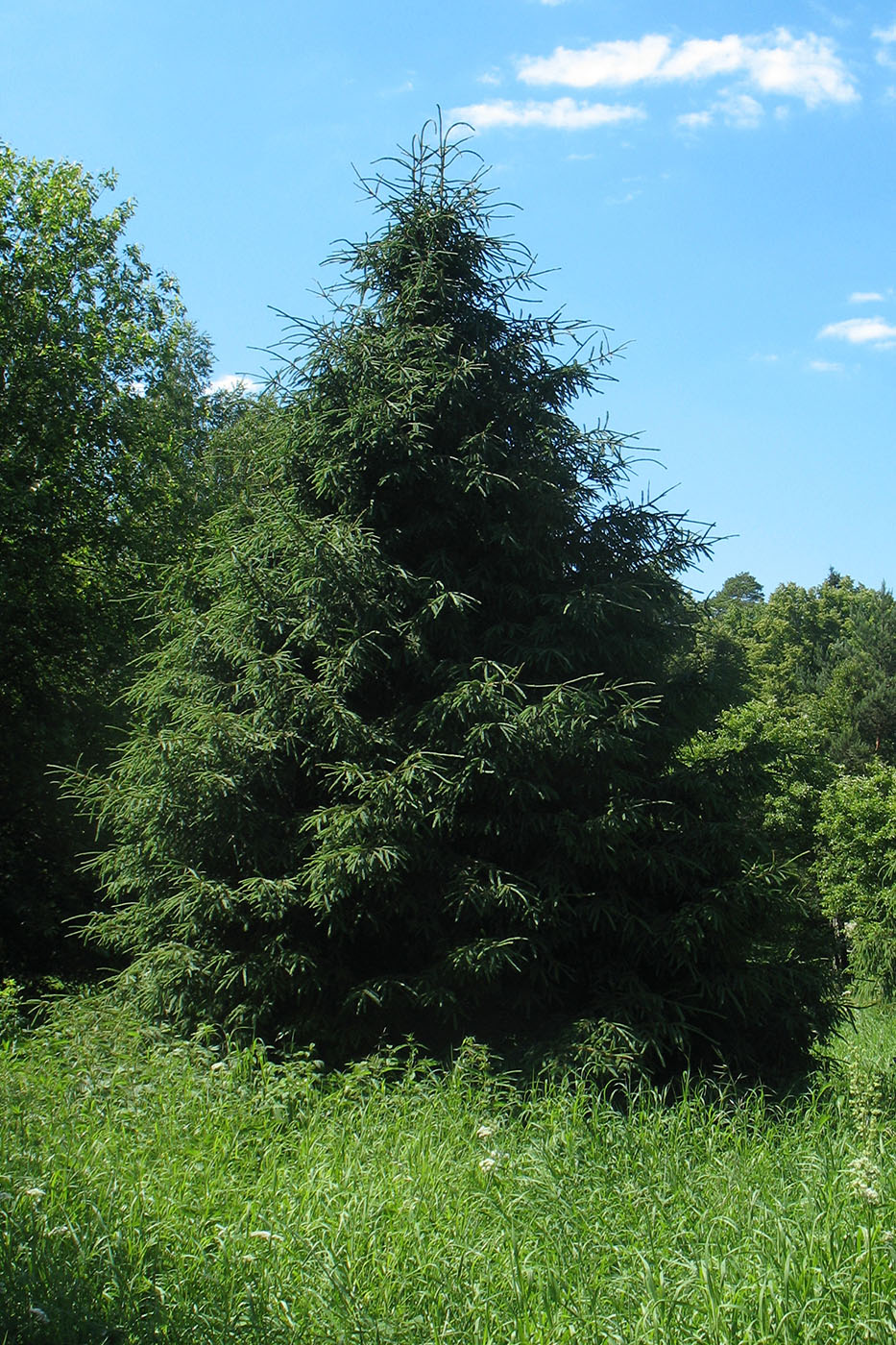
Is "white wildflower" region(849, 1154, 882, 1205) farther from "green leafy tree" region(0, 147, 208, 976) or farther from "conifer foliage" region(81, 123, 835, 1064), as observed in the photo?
"green leafy tree" region(0, 147, 208, 976)

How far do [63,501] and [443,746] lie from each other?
11.8 m

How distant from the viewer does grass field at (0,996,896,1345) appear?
11.4ft

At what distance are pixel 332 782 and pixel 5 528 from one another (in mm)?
10672

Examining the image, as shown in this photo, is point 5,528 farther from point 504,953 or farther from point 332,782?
point 504,953

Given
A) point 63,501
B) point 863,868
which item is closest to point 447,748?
point 63,501

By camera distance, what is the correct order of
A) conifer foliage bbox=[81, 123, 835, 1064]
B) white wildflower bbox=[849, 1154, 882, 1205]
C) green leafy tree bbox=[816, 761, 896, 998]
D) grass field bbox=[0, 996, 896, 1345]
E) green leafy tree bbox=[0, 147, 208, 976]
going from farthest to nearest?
green leafy tree bbox=[816, 761, 896, 998] < green leafy tree bbox=[0, 147, 208, 976] < conifer foliage bbox=[81, 123, 835, 1064] < white wildflower bbox=[849, 1154, 882, 1205] < grass field bbox=[0, 996, 896, 1345]

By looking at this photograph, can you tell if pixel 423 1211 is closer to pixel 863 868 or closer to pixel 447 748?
pixel 447 748

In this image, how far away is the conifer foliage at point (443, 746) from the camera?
6.95 m

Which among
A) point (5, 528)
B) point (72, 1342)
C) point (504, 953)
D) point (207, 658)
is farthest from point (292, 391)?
point (5, 528)

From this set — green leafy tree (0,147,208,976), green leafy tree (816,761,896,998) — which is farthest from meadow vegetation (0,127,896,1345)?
green leafy tree (816,761,896,998)

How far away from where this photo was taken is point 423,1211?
170 inches

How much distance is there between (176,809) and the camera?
7156 millimetres

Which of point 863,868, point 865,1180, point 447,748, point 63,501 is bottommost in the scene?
point 863,868

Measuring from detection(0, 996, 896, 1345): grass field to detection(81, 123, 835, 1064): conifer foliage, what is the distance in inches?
33.9
